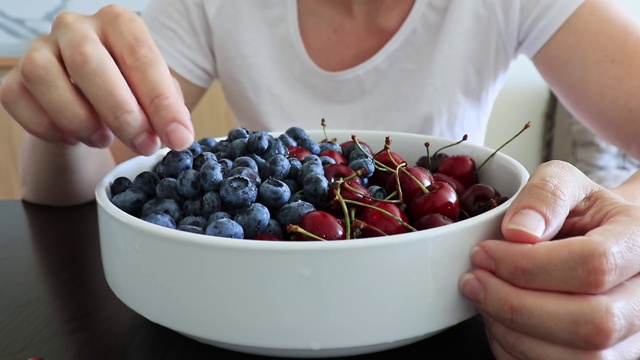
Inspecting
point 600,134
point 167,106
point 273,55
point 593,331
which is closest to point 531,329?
point 593,331

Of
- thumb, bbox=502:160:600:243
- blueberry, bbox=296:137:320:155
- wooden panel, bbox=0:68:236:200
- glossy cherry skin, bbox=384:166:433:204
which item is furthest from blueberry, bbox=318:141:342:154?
wooden panel, bbox=0:68:236:200

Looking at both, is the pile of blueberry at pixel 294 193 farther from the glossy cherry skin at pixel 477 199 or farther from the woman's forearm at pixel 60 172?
the woman's forearm at pixel 60 172

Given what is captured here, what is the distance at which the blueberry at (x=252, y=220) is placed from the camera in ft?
1.47

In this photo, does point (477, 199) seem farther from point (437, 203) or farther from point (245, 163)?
point (245, 163)

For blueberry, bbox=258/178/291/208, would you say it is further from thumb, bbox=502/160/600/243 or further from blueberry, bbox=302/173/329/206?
thumb, bbox=502/160/600/243

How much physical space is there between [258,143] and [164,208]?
0.12m

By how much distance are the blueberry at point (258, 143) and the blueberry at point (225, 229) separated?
16 centimetres

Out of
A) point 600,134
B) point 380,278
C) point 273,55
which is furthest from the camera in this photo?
point 273,55

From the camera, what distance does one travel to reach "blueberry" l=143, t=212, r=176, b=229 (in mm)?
442

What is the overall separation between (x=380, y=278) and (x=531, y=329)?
117 millimetres

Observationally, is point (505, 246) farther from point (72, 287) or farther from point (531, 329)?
point (72, 287)

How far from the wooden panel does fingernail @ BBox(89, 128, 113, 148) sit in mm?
1760

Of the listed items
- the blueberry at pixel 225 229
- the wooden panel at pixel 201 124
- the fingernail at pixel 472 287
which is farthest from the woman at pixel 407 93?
the wooden panel at pixel 201 124

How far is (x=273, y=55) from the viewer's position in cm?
110
